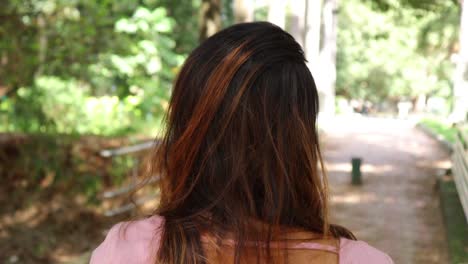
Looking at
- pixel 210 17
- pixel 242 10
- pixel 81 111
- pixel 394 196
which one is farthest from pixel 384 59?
pixel 394 196

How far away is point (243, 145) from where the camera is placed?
4.52 feet

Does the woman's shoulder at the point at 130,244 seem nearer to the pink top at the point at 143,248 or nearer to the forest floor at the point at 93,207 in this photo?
the pink top at the point at 143,248

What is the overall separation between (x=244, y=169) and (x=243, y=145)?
0.16 feet

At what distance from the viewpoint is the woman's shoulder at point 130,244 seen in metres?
1.33

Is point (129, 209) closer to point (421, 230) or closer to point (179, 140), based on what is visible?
point (421, 230)

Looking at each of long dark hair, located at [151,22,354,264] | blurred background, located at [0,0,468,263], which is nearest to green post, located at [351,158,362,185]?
blurred background, located at [0,0,468,263]

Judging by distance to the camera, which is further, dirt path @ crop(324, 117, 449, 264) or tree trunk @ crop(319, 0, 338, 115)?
tree trunk @ crop(319, 0, 338, 115)

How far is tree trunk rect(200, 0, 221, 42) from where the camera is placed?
10875 millimetres

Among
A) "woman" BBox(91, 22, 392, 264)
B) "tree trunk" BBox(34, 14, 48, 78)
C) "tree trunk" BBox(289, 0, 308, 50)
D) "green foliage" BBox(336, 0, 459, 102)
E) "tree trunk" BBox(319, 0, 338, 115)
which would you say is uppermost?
"woman" BBox(91, 22, 392, 264)

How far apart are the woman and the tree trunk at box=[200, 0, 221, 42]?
955 centimetres

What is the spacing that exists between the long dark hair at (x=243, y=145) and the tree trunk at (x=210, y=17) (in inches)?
376

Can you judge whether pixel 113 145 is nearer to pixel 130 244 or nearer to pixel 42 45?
pixel 42 45

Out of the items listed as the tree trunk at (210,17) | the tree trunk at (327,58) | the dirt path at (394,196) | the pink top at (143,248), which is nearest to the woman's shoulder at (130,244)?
the pink top at (143,248)

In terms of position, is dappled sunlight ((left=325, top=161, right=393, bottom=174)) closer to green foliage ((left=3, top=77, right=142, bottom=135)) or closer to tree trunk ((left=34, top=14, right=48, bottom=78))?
green foliage ((left=3, top=77, right=142, bottom=135))
